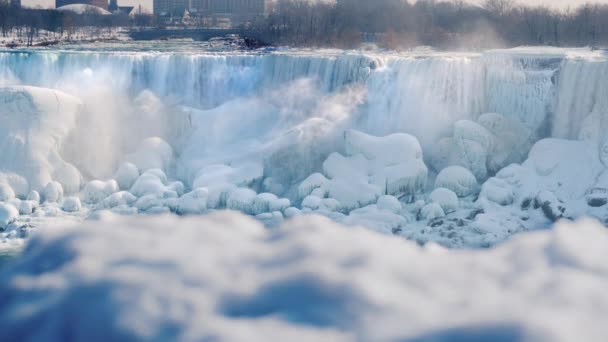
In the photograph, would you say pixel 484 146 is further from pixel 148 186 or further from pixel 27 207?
pixel 27 207

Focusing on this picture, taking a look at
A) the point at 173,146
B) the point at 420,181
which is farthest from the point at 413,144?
the point at 173,146

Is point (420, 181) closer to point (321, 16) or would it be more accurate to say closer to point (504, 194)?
point (504, 194)

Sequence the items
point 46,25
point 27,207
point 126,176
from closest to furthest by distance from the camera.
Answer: point 27,207 → point 126,176 → point 46,25

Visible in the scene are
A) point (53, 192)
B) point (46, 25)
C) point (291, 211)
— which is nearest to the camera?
point (291, 211)

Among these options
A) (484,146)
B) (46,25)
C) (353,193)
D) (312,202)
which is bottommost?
(312,202)

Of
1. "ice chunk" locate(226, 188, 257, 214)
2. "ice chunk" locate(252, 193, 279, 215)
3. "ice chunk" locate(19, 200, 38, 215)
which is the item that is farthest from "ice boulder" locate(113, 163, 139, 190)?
"ice chunk" locate(252, 193, 279, 215)

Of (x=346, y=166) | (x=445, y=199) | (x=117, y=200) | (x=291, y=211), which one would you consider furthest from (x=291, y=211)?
(x=117, y=200)

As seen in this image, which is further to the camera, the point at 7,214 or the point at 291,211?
the point at 7,214
